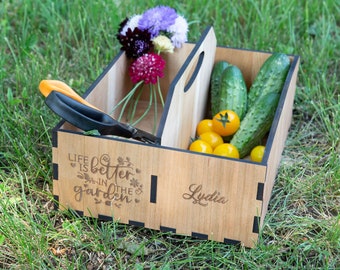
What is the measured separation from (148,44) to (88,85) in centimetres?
39

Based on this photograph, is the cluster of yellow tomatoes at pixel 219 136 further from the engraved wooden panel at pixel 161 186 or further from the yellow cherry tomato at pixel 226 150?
the engraved wooden panel at pixel 161 186

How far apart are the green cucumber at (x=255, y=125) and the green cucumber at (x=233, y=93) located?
61mm

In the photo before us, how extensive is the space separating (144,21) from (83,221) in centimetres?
72

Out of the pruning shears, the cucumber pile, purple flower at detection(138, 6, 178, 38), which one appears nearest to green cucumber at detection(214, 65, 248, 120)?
the cucumber pile

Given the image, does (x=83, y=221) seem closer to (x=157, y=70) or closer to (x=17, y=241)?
(x=17, y=241)

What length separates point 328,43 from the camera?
2.86 m

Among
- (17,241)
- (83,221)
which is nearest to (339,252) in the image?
(83,221)

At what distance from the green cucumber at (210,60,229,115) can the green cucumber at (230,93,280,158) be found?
14 cm

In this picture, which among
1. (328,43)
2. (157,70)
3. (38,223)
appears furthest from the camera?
(328,43)

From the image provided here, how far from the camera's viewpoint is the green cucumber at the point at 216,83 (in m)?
2.42

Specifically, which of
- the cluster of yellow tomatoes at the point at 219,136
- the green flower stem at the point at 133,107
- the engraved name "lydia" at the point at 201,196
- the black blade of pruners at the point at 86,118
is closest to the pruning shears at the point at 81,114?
the black blade of pruners at the point at 86,118

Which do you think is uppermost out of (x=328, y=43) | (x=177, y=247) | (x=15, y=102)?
(x=328, y=43)

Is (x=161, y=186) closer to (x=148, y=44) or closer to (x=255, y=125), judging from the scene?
(x=255, y=125)

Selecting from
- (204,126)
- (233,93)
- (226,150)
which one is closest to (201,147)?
(226,150)
